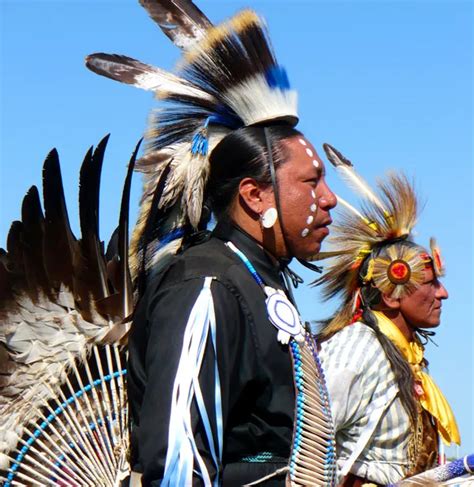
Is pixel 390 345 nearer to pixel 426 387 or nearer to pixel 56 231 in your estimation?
pixel 426 387

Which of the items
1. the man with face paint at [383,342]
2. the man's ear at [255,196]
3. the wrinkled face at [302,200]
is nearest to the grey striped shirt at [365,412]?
the man with face paint at [383,342]

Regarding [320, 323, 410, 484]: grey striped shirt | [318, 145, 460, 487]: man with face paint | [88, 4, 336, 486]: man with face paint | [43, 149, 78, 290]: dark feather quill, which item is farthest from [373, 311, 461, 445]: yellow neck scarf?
[43, 149, 78, 290]: dark feather quill

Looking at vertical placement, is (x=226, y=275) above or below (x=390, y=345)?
above

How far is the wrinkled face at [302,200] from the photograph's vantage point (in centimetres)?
313

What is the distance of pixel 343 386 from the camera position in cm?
475

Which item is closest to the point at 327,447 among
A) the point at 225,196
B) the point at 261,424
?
the point at 261,424

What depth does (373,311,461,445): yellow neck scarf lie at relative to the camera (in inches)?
201

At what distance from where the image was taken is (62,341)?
3.39m

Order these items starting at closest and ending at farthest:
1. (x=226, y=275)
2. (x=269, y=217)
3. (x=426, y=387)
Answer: (x=226, y=275)
(x=269, y=217)
(x=426, y=387)

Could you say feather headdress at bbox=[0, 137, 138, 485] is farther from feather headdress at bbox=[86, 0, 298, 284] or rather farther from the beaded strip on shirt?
the beaded strip on shirt

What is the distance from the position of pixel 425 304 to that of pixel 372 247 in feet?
1.25

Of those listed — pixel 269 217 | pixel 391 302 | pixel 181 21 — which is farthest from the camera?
pixel 391 302

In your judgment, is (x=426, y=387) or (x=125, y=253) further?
(x=426, y=387)

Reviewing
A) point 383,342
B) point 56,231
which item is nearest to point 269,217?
point 56,231
